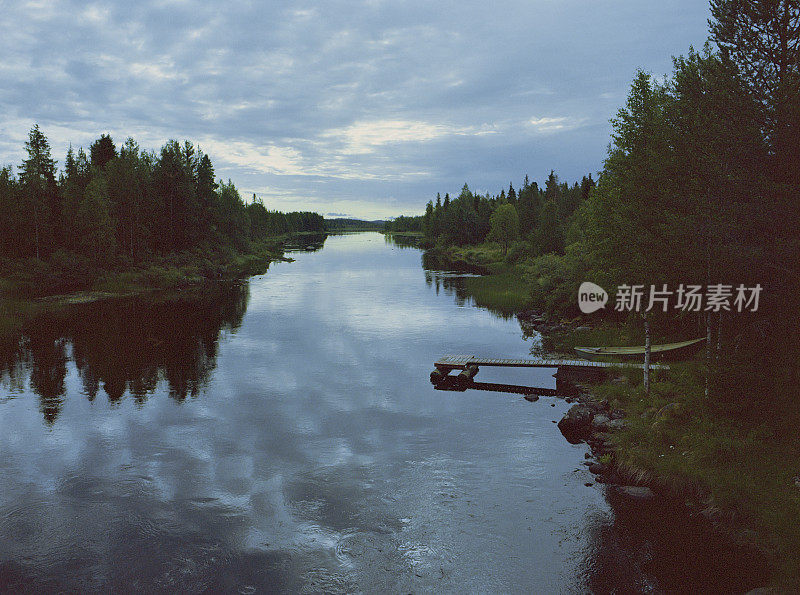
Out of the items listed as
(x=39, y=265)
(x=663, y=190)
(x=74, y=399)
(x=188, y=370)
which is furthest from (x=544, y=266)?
(x=39, y=265)

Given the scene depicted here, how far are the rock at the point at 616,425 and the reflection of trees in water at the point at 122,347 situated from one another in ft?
72.9

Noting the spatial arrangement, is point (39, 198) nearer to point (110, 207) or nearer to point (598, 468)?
point (110, 207)

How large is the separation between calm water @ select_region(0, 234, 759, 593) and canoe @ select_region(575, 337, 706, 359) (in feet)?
11.8

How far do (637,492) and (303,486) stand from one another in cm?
1196

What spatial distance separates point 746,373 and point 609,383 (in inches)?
450

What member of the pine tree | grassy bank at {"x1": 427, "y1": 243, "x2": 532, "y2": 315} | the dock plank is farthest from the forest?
the dock plank

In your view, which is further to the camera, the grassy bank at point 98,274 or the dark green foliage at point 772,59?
the grassy bank at point 98,274

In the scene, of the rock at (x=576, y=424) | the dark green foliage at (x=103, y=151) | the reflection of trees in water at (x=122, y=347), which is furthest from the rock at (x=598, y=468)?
the dark green foliage at (x=103, y=151)

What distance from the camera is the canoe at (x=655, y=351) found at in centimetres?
2817

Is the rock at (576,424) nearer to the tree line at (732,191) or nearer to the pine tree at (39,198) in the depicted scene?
the tree line at (732,191)

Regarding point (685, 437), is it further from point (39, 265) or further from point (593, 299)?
point (39, 265)

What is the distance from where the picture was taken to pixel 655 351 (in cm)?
2817

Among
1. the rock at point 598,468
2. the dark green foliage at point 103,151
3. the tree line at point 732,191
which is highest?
the dark green foliage at point 103,151

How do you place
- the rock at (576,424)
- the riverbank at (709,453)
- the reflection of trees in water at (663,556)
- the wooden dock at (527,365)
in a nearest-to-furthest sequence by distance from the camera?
the reflection of trees in water at (663,556)
the riverbank at (709,453)
the rock at (576,424)
the wooden dock at (527,365)
